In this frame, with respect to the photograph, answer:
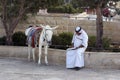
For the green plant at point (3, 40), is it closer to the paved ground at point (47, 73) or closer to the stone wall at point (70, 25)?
the stone wall at point (70, 25)

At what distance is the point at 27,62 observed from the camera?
14.3 meters

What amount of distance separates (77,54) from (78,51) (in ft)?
0.38

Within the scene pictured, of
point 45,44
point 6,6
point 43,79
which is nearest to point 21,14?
point 6,6

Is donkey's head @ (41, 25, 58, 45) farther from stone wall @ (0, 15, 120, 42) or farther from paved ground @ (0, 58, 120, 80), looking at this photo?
stone wall @ (0, 15, 120, 42)

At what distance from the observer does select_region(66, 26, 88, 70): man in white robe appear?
12.6 m

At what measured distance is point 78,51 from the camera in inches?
498

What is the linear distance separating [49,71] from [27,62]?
2082 millimetres

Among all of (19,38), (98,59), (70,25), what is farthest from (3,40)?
(98,59)

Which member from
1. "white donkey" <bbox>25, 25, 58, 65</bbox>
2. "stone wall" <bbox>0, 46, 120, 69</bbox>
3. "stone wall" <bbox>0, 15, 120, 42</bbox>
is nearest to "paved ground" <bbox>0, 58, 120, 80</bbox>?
"stone wall" <bbox>0, 46, 120, 69</bbox>

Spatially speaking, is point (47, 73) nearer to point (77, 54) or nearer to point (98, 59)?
point (77, 54)

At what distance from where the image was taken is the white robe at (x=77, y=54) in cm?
1261

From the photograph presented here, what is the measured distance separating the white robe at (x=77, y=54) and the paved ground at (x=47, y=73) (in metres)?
0.26

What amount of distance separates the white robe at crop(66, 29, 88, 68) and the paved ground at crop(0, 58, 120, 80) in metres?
0.26

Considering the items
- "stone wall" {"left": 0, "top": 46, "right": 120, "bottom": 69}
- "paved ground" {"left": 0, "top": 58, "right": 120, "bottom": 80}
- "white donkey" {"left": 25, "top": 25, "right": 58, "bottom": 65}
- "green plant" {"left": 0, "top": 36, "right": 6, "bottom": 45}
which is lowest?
"paved ground" {"left": 0, "top": 58, "right": 120, "bottom": 80}
